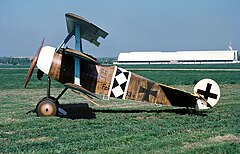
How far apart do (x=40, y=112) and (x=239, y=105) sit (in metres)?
8.96

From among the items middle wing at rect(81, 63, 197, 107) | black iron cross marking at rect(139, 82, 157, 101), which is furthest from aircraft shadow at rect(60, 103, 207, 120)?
black iron cross marking at rect(139, 82, 157, 101)

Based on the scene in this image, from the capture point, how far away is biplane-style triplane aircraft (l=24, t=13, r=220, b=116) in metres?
13.2

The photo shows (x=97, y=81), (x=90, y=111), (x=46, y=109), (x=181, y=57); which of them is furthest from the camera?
(x=181, y=57)

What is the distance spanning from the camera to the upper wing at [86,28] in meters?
12.3

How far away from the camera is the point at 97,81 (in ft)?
44.9

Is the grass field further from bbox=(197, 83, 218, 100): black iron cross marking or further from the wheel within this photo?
bbox=(197, 83, 218, 100): black iron cross marking

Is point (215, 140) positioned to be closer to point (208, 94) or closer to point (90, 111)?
point (208, 94)

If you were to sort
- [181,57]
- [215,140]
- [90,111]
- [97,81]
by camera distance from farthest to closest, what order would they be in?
[181,57] < [90,111] < [97,81] < [215,140]

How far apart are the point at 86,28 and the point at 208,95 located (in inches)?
209

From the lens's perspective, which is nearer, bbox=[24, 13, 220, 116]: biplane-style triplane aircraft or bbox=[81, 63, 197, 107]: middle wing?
bbox=[24, 13, 220, 116]: biplane-style triplane aircraft

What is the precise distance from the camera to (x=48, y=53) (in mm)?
13180

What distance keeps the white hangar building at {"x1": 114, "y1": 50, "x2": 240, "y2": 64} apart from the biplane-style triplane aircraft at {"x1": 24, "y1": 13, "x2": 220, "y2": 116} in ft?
448

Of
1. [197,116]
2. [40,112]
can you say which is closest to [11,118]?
[40,112]

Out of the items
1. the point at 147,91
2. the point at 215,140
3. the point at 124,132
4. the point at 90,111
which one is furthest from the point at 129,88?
the point at 215,140
